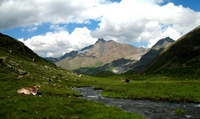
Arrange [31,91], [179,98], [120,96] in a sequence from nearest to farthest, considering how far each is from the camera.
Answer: [31,91], [179,98], [120,96]

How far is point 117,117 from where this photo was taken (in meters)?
28.9

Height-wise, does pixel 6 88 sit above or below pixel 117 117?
above

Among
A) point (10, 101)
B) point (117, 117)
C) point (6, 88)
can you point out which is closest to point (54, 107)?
point (10, 101)

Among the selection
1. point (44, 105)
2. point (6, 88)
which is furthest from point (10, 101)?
point (6, 88)

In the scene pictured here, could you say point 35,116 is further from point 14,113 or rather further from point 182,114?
point 182,114

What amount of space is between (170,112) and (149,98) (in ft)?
52.4

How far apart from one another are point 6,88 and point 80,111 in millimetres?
21367

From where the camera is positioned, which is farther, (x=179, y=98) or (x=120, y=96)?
(x=120, y=96)

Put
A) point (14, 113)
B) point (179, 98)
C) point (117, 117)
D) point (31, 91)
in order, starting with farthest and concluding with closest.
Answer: point (179, 98) < point (31, 91) < point (117, 117) < point (14, 113)

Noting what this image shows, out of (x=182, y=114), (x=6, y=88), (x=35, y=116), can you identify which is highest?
(x=6, y=88)

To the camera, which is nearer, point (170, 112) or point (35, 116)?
point (35, 116)

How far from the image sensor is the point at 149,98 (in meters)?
52.6

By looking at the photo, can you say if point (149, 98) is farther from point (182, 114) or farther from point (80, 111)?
point (80, 111)

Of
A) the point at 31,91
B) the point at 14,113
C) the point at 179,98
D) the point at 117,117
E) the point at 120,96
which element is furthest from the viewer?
the point at 120,96
